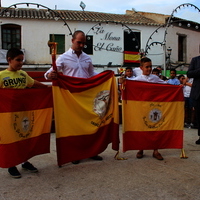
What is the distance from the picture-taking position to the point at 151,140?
432 centimetres

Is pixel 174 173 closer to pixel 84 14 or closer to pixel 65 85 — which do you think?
pixel 65 85

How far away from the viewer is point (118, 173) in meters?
3.56

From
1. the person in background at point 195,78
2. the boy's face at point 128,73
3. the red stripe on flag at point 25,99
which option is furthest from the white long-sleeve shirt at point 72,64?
the boy's face at point 128,73

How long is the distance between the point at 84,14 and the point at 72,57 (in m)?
20.7

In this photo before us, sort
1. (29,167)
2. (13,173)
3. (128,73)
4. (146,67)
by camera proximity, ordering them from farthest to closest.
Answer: (128,73)
(146,67)
(29,167)
(13,173)

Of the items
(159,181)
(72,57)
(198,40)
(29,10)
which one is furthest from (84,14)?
(159,181)

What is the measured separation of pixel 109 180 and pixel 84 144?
Result: 2.54 ft

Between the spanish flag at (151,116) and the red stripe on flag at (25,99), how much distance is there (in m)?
1.12

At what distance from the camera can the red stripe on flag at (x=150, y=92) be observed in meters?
4.22

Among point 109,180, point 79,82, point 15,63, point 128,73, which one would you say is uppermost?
point 15,63

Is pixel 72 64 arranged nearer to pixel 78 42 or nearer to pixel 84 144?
pixel 78 42

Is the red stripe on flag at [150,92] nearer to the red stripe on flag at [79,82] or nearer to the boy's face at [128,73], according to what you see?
the red stripe on flag at [79,82]

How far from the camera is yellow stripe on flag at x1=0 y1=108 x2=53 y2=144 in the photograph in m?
3.37

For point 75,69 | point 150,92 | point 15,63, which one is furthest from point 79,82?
point 150,92
